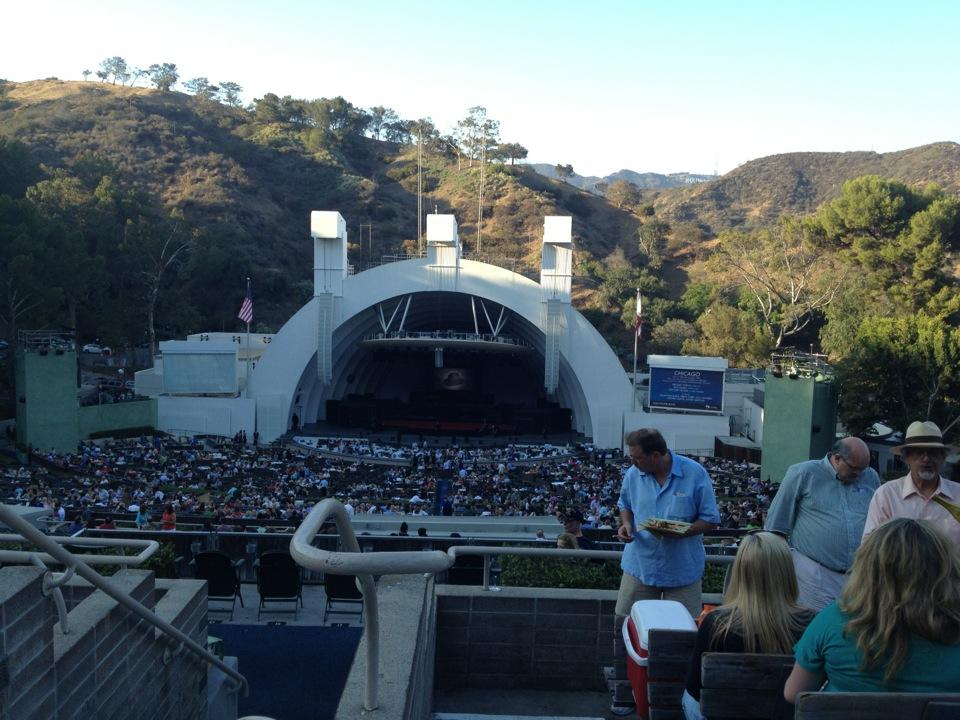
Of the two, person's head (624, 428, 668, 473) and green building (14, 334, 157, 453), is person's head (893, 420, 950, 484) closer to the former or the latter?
person's head (624, 428, 668, 473)

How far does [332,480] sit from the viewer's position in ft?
72.1

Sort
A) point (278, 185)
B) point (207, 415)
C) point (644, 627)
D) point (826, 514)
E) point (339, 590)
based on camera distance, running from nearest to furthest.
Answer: point (644, 627) < point (826, 514) < point (339, 590) < point (207, 415) < point (278, 185)

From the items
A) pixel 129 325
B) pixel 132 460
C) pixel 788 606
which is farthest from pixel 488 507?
pixel 129 325

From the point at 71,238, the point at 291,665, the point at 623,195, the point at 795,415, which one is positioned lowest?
the point at 795,415

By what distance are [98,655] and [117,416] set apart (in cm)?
2847

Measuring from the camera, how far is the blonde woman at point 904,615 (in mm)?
2375

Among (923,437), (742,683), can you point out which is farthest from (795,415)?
(742,683)

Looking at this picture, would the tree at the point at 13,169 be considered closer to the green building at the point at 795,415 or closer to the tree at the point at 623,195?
the green building at the point at 795,415

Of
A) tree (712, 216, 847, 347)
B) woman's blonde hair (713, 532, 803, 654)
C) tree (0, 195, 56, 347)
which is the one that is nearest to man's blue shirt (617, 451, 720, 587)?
woman's blonde hair (713, 532, 803, 654)

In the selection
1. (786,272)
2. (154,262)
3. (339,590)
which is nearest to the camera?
(339,590)

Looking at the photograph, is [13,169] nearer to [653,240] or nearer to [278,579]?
[278,579]

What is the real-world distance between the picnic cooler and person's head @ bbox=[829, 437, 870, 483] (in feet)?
4.08

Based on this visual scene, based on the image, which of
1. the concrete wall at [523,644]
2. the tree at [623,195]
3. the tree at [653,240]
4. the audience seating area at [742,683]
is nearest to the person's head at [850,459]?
the concrete wall at [523,644]

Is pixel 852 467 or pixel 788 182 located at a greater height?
pixel 788 182
